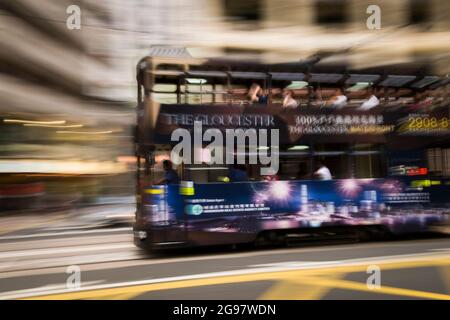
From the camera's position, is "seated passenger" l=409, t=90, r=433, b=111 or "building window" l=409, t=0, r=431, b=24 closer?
"seated passenger" l=409, t=90, r=433, b=111

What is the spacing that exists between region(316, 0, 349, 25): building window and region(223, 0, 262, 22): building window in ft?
7.47

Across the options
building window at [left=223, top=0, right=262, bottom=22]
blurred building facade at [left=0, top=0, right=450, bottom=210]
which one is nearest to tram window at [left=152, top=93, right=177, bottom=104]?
blurred building facade at [left=0, top=0, right=450, bottom=210]

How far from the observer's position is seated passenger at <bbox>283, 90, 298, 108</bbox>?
7.68m

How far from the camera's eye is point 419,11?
15.6 metres

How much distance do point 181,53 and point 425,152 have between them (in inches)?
206

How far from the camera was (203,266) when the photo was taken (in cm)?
669

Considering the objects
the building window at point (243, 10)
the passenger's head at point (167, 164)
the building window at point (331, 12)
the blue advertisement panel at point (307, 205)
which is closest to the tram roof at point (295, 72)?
the passenger's head at point (167, 164)

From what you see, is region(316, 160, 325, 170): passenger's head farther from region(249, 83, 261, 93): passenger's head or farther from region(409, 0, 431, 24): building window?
region(409, 0, 431, 24): building window

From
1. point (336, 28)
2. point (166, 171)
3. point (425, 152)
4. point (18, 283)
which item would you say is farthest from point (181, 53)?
point (336, 28)

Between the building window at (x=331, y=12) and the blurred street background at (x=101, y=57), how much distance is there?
0.13ft

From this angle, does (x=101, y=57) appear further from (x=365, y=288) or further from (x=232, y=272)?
(x=365, y=288)

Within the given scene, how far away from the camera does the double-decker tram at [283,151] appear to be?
7.23 m

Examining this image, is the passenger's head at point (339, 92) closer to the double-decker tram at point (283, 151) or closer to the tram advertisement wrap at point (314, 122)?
the double-decker tram at point (283, 151)
